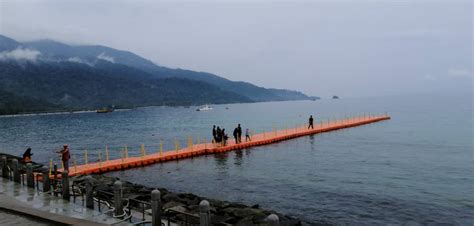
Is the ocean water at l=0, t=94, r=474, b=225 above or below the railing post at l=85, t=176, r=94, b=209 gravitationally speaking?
below

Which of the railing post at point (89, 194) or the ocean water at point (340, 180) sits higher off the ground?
the railing post at point (89, 194)

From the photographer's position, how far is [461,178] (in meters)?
27.7

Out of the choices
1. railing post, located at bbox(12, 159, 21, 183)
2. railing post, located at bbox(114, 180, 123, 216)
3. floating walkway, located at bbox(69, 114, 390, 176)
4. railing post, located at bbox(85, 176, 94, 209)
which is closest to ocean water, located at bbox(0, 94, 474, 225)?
floating walkway, located at bbox(69, 114, 390, 176)

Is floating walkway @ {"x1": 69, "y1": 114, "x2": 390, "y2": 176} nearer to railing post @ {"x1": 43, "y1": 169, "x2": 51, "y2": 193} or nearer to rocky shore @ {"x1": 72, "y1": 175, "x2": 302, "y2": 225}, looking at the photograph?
rocky shore @ {"x1": 72, "y1": 175, "x2": 302, "y2": 225}

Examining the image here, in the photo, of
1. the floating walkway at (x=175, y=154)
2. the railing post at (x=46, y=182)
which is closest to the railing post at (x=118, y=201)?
the railing post at (x=46, y=182)

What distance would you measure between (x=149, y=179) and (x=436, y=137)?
4148 cm

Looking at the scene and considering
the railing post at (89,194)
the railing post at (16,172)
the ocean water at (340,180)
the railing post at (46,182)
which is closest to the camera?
the railing post at (89,194)

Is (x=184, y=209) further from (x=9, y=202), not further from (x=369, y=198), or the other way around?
(x=369, y=198)

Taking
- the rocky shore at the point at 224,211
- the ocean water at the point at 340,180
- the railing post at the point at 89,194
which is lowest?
the ocean water at the point at 340,180

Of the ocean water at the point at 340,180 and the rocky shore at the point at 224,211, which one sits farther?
the ocean water at the point at 340,180

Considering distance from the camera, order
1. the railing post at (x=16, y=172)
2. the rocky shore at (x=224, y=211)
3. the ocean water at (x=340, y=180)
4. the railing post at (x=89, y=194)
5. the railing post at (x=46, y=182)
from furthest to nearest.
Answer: the ocean water at (x=340, y=180)
the railing post at (x=16, y=172)
the railing post at (x=46, y=182)
the rocky shore at (x=224, y=211)
the railing post at (x=89, y=194)

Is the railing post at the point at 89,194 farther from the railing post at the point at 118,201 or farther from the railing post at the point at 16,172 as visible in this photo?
the railing post at the point at 16,172

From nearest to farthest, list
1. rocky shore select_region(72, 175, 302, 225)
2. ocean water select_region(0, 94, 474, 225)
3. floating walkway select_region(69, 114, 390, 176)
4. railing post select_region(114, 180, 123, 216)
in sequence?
railing post select_region(114, 180, 123, 216)
rocky shore select_region(72, 175, 302, 225)
ocean water select_region(0, 94, 474, 225)
floating walkway select_region(69, 114, 390, 176)

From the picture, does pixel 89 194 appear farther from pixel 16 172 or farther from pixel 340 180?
pixel 340 180
